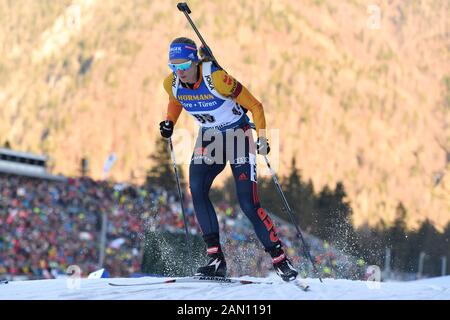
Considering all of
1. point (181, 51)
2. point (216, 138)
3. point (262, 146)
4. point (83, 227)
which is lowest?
point (83, 227)

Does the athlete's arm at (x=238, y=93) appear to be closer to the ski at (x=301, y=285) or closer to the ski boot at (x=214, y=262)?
the ski boot at (x=214, y=262)

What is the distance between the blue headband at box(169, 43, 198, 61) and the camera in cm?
720

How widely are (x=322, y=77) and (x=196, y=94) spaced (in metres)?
193

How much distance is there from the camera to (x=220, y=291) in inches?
258

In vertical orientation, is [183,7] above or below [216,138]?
above

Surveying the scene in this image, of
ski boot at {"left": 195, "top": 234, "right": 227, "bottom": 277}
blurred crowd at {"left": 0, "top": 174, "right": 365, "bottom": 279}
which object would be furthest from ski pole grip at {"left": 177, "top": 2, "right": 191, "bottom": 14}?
blurred crowd at {"left": 0, "top": 174, "right": 365, "bottom": 279}

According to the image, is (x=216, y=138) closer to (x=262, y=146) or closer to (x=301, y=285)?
(x=262, y=146)

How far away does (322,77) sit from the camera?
19788 cm

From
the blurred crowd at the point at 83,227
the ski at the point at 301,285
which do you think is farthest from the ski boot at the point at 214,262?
the blurred crowd at the point at 83,227

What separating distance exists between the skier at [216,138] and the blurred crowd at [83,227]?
612 inches

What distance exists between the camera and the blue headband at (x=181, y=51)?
7203 millimetres

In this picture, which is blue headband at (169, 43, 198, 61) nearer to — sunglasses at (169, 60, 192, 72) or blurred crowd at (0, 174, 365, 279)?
sunglasses at (169, 60, 192, 72)

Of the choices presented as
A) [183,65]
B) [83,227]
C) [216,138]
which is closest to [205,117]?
[216,138]

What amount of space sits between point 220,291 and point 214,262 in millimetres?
1053
